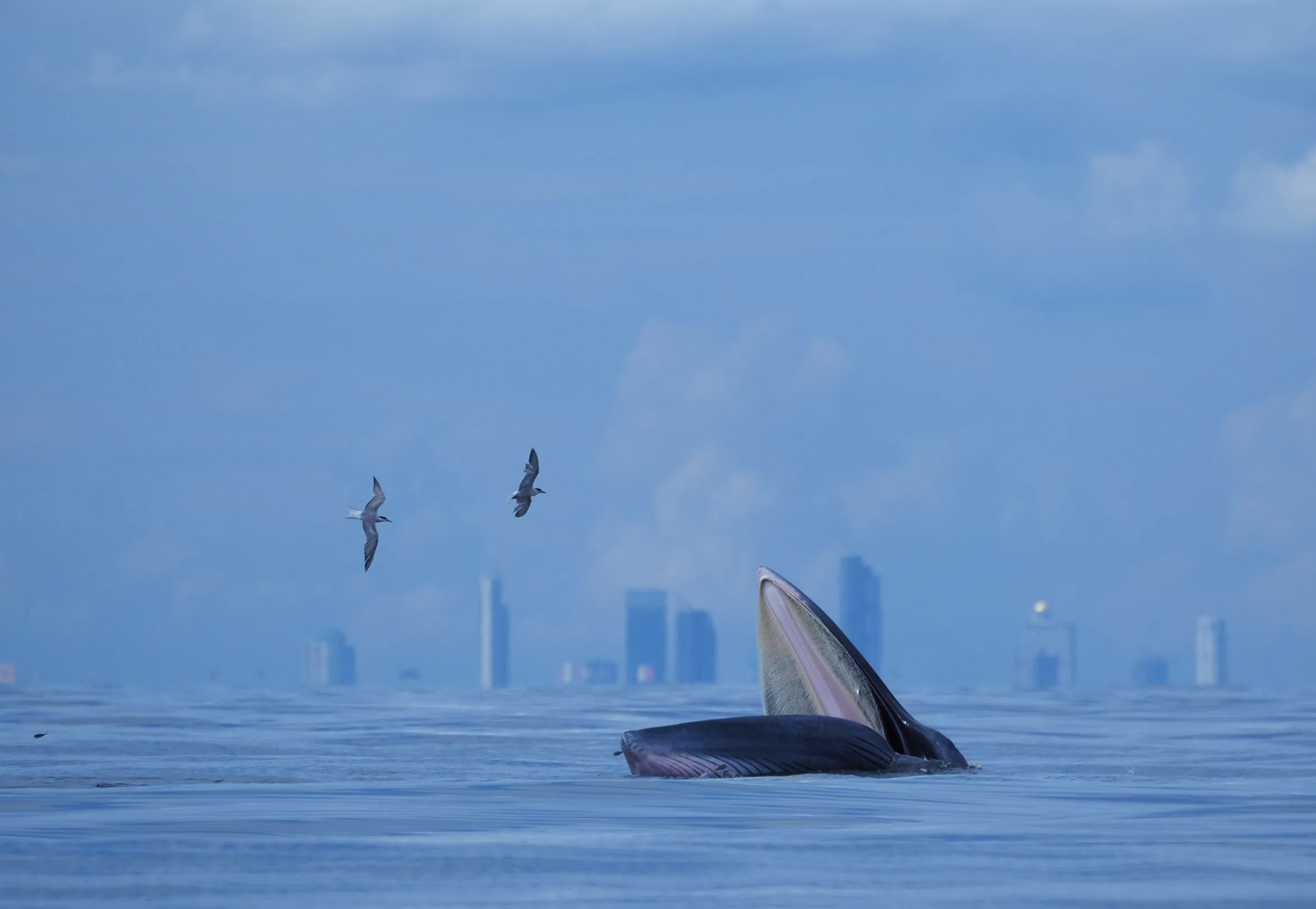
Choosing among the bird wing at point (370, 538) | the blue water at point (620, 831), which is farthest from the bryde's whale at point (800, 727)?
the bird wing at point (370, 538)

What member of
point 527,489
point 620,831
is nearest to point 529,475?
point 527,489

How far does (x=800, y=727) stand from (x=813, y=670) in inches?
41.1

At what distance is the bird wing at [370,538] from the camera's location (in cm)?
2856

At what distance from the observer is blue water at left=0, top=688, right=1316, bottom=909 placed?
12500 millimetres

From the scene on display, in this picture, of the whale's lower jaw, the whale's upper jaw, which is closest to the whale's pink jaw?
the whale's upper jaw

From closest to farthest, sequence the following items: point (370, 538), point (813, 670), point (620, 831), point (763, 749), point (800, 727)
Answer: point (620, 831) → point (763, 749) → point (800, 727) → point (813, 670) → point (370, 538)

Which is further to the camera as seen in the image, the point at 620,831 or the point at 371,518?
the point at 371,518

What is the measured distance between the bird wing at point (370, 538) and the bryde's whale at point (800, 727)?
7399 mm

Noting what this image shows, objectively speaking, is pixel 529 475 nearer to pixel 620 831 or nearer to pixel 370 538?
pixel 370 538

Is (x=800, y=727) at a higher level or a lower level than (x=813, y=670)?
lower

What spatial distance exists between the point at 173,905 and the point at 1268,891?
6603 mm

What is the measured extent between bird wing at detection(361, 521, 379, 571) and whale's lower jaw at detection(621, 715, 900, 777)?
306 inches

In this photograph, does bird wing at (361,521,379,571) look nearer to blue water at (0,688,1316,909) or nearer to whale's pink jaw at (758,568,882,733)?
blue water at (0,688,1316,909)

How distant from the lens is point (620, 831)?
1599 cm
